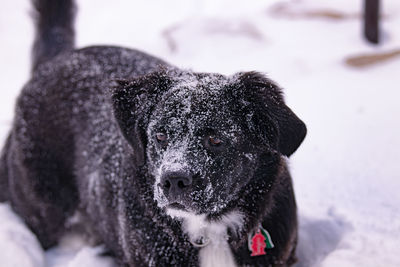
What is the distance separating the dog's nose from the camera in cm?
217

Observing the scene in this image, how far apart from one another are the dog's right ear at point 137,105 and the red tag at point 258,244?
0.84 metres

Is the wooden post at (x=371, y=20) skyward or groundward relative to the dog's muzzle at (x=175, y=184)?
groundward

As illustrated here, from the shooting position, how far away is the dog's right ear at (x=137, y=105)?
105 inches

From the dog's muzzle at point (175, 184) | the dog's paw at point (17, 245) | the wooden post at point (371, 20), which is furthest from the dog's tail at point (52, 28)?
the wooden post at point (371, 20)

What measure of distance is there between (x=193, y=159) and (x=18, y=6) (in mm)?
9968

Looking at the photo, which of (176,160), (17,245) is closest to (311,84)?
(176,160)

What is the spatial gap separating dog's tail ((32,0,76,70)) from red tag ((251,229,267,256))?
281 centimetres

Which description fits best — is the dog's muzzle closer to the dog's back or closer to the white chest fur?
the white chest fur

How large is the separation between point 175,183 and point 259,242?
797 millimetres

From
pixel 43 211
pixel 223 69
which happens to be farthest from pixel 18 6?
pixel 43 211

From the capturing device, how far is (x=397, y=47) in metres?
5.88

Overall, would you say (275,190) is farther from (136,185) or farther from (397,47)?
(397,47)

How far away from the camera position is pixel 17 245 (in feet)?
10.5

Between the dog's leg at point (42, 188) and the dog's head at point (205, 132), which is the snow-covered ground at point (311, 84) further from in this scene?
the dog's head at point (205, 132)
